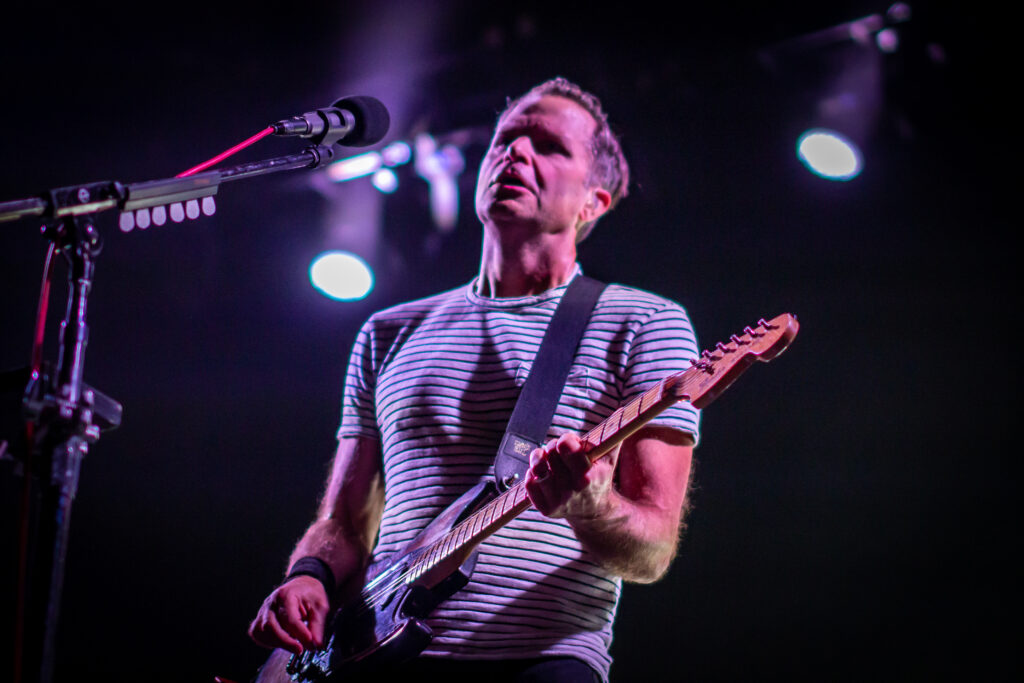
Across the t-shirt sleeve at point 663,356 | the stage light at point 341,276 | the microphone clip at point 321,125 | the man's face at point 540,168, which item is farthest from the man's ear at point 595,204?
the stage light at point 341,276

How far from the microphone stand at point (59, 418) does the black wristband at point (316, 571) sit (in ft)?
3.28


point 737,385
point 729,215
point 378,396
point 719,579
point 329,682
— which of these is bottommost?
point 329,682

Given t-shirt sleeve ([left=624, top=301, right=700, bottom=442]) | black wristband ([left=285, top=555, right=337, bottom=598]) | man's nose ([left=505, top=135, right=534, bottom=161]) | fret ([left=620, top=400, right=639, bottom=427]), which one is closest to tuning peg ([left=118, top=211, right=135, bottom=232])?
fret ([left=620, top=400, right=639, bottom=427])

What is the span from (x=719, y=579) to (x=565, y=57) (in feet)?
9.57

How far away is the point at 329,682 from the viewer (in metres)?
2.02

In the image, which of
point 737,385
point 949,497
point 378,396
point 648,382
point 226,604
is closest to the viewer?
point 648,382

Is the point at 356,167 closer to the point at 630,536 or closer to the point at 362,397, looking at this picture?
the point at 362,397

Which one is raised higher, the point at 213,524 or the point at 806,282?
the point at 806,282

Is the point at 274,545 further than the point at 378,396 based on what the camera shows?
Yes

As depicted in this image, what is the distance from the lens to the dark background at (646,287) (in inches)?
147

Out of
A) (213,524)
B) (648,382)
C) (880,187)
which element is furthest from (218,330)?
(880,187)

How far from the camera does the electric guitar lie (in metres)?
1.64

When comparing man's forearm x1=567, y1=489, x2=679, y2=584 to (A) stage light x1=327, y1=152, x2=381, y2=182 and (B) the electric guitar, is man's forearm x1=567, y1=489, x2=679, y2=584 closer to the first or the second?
(B) the electric guitar

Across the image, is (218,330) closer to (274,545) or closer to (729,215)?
(274,545)
